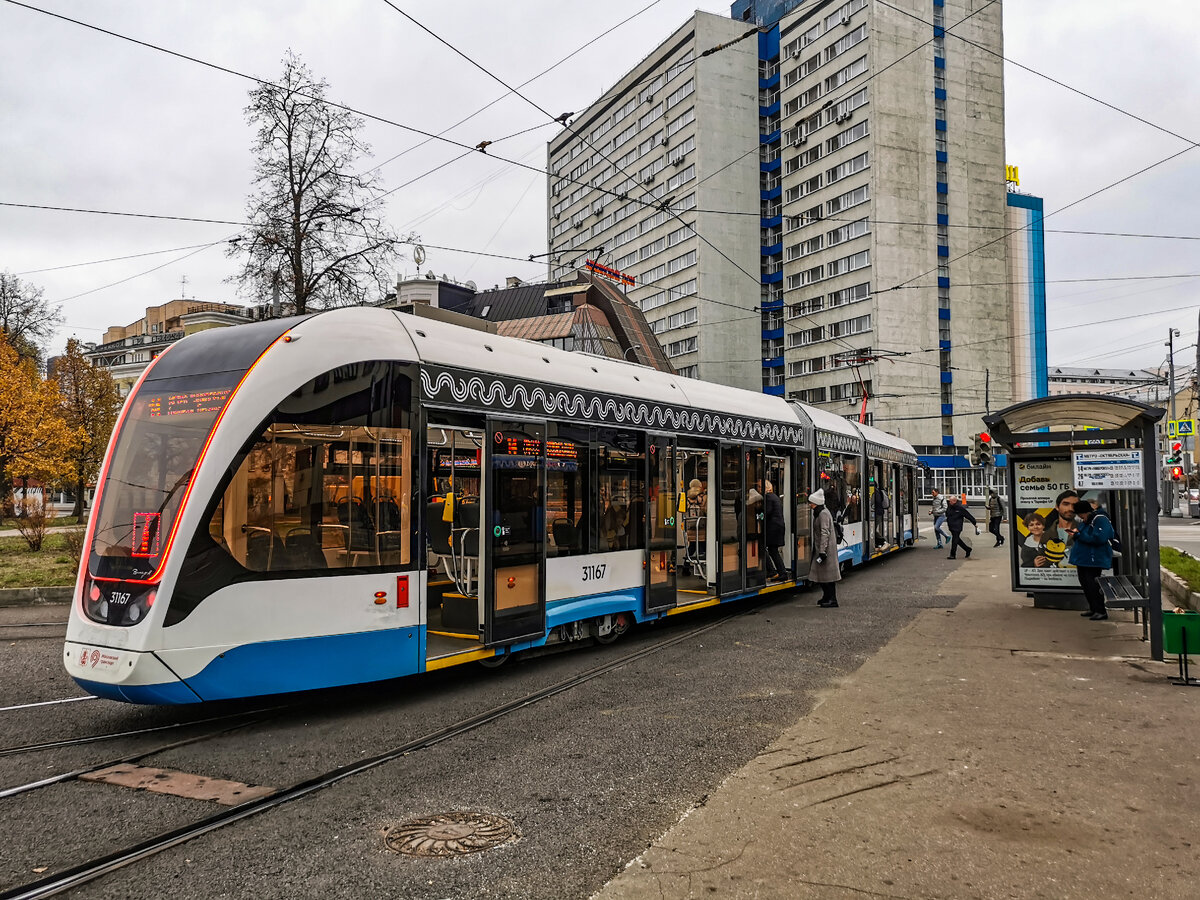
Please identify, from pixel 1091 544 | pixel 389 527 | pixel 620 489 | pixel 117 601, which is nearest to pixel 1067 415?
pixel 1091 544

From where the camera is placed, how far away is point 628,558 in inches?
394

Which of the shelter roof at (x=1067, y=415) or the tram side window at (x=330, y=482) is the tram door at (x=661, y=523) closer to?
the tram side window at (x=330, y=482)

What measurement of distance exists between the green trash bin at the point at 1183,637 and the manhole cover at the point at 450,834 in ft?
21.6

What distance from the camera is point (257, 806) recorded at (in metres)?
4.96

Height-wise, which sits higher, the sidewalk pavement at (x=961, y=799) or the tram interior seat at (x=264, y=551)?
the tram interior seat at (x=264, y=551)

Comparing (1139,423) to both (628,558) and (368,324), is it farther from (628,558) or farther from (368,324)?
(368,324)

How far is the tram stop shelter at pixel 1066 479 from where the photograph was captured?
10.3 meters

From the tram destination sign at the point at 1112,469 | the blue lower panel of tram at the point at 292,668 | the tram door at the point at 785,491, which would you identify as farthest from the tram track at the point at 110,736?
the tram destination sign at the point at 1112,469

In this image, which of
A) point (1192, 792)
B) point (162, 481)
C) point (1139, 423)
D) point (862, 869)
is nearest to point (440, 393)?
point (162, 481)

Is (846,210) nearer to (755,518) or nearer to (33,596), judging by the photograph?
(755,518)

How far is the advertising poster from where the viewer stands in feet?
41.3

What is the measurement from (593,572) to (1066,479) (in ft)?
25.8

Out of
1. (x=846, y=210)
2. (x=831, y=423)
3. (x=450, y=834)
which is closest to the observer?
(x=450, y=834)

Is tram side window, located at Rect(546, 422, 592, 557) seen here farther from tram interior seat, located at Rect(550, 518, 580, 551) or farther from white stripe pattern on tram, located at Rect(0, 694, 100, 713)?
white stripe pattern on tram, located at Rect(0, 694, 100, 713)
